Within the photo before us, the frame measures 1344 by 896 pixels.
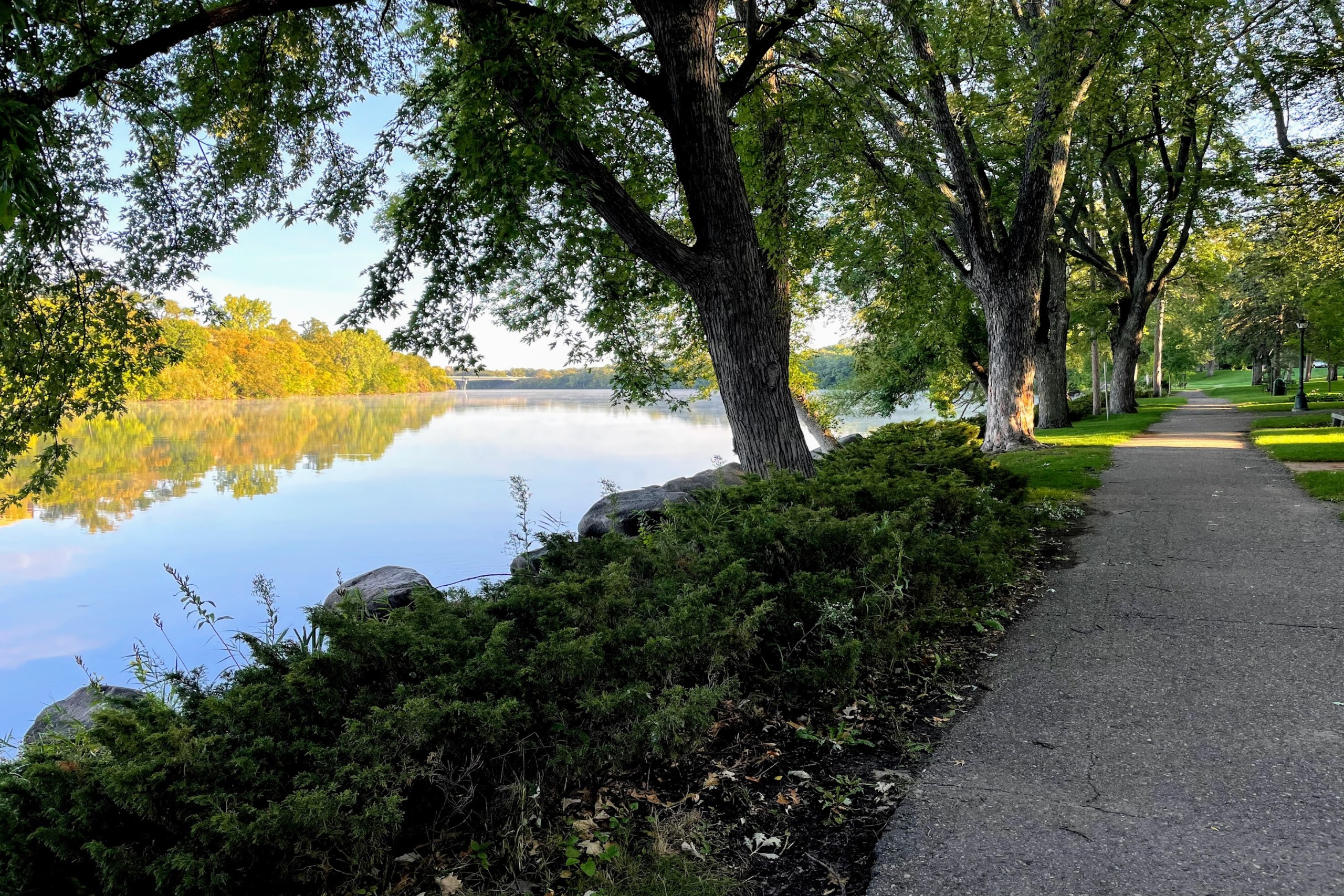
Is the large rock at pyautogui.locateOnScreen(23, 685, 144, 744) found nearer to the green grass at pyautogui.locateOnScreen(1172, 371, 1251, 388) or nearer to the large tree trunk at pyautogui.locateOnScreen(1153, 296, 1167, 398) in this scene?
the large tree trunk at pyautogui.locateOnScreen(1153, 296, 1167, 398)

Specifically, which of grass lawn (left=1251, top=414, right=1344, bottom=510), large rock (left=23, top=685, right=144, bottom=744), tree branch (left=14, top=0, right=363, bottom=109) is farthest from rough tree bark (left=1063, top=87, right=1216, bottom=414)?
large rock (left=23, top=685, right=144, bottom=744)

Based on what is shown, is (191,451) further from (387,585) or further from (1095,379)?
(1095,379)

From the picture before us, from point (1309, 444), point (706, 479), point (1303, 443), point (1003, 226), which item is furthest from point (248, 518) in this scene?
point (1303, 443)

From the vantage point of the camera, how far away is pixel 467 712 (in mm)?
2684

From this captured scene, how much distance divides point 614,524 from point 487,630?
246 cm

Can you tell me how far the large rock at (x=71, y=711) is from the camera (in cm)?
339

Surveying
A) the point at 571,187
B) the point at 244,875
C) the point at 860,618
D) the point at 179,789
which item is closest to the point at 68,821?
the point at 179,789

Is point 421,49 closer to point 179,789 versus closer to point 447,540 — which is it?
point 447,540

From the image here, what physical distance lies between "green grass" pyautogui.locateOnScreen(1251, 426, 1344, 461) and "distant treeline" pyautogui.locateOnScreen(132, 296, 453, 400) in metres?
34.7

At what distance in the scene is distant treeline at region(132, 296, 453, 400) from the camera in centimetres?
5116

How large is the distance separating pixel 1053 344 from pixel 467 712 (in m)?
23.0

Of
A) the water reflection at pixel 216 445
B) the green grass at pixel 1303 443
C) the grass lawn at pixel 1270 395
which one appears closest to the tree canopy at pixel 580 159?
the water reflection at pixel 216 445

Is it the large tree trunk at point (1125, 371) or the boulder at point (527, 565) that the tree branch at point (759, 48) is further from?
the large tree trunk at point (1125, 371)

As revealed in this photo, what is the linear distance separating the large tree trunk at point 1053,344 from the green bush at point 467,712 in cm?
1827
